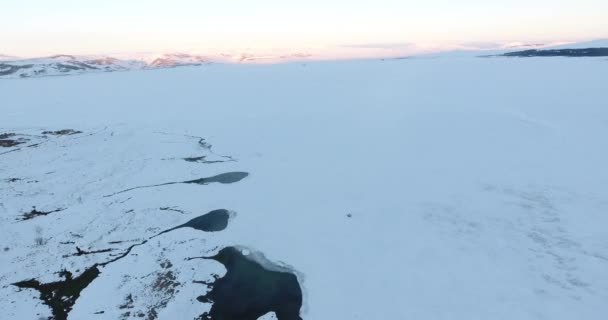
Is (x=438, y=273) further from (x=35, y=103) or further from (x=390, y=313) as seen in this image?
(x=35, y=103)

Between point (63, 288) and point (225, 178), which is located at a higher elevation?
point (225, 178)

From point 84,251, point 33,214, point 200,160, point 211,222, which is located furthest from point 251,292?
point 200,160

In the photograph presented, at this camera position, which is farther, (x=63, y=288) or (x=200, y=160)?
(x=200, y=160)

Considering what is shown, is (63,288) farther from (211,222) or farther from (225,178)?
(225,178)

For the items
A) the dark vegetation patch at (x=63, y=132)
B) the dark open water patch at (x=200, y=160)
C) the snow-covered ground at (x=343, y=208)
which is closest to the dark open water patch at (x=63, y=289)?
the snow-covered ground at (x=343, y=208)

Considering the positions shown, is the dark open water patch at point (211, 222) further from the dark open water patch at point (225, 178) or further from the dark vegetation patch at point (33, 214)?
the dark vegetation patch at point (33, 214)

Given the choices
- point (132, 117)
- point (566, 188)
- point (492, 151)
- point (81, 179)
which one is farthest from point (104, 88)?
point (566, 188)

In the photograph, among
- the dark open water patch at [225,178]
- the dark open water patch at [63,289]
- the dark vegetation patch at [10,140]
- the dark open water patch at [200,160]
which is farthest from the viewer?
the dark vegetation patch at [10,140]
